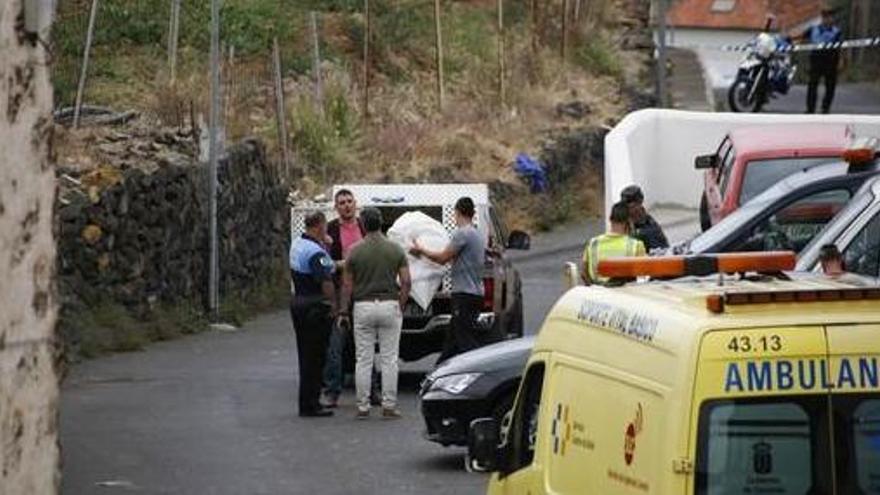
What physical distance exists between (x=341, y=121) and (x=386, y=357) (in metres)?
13.7

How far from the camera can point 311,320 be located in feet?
59.2

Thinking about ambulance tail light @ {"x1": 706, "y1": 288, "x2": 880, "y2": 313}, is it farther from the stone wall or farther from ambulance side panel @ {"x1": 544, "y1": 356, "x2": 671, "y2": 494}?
the stone wall

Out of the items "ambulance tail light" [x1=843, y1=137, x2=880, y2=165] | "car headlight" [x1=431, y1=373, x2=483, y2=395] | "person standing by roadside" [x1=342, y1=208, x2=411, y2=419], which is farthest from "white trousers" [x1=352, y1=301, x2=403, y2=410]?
"ambulance tail light" [x1=843, y1=137, x2=880, y2=165]

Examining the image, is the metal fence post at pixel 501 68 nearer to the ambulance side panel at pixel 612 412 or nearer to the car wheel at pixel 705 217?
the car wheel at pixel 705 217

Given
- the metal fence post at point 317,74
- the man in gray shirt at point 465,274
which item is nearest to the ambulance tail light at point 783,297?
the man in gray shirt at point 465,274

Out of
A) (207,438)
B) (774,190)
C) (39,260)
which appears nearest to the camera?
(39,260)

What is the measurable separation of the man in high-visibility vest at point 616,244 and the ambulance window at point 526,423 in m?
6.67

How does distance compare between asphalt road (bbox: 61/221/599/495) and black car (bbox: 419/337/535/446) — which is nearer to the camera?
black car (bbox: 419/337/535/446)

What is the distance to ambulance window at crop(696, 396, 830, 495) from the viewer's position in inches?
Answer: 270

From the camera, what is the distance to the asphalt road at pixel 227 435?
50.7ft

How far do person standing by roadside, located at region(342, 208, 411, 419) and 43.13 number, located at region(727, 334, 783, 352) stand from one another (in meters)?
10.8

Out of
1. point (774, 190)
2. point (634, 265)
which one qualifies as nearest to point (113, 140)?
point (774, 190)

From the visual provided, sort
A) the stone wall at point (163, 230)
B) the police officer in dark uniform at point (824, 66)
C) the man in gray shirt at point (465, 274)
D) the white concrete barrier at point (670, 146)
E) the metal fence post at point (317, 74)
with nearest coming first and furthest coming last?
the man in gray shirt at point (465, 274), the stone wall at point (163, 230), the white concrete barrier at point (670, 146), the metal fence post at point (317, 74), the police officer in dark uniform at point (824, 66)

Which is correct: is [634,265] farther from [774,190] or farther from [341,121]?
[341,121]
